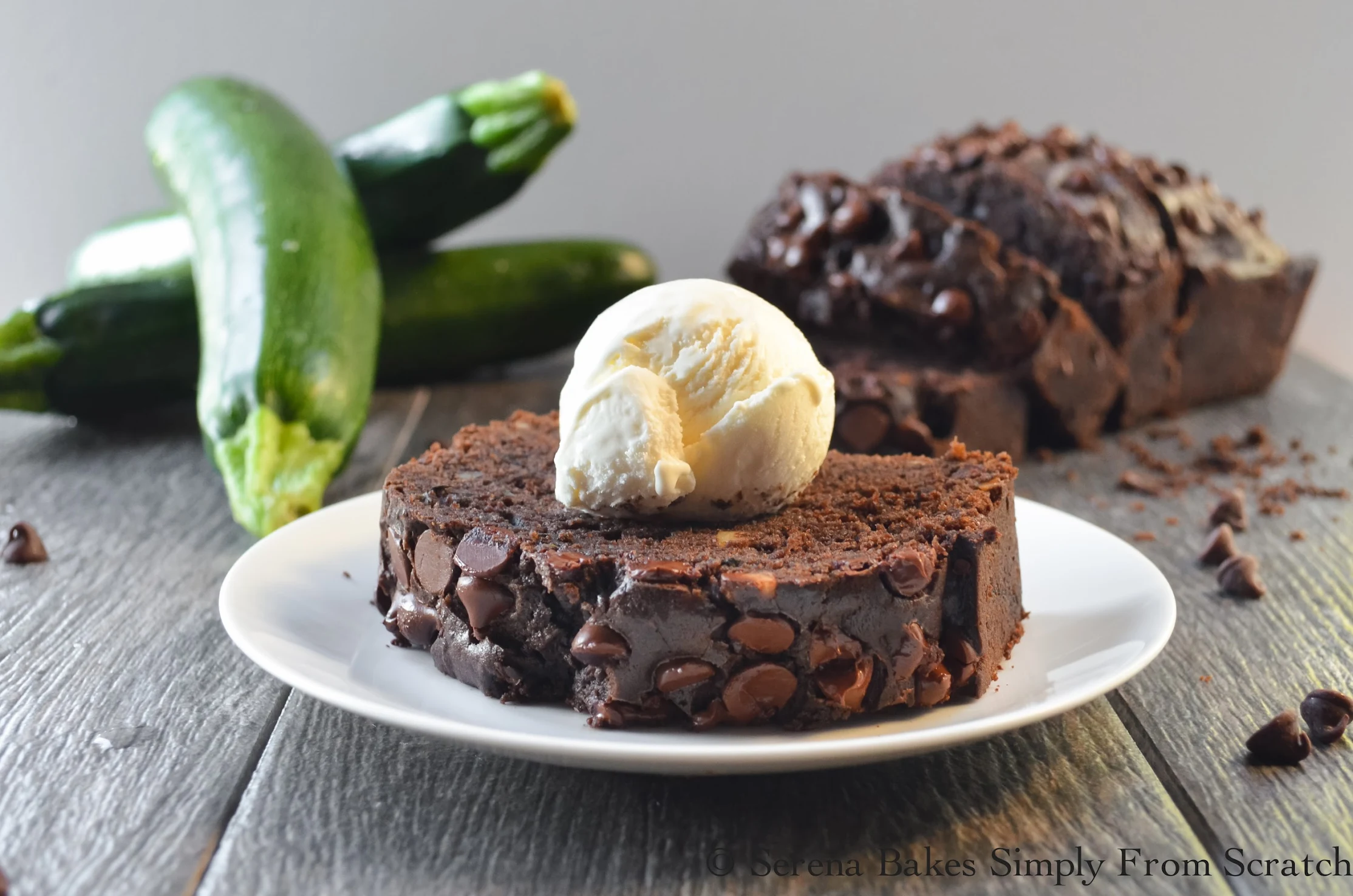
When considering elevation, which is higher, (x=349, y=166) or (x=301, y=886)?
(x=301, y=886)

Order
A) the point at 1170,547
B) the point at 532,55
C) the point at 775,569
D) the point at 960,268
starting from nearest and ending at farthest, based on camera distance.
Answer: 1. the point at 775,569
2. the point at 1170,547
3. the point at 960,268
4. the point at 532,55

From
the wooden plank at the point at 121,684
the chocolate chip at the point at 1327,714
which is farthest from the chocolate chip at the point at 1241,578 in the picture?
the wooden plank at the point at 121,684

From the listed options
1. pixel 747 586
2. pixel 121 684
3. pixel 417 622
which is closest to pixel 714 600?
pixel 747 586

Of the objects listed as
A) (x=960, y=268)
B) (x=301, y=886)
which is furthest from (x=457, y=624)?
(x=960, y=268)

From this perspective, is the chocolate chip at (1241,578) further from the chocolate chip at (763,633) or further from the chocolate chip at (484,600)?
the chocolate chip at (484,600)

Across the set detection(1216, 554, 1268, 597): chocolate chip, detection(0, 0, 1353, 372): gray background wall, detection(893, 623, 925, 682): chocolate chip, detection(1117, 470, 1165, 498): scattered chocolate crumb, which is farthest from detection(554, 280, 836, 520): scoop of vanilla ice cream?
detection(0, 0, 1353, 372): gray background wall

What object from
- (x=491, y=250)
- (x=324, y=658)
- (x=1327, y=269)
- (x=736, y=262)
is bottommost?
(x=1327, y=269)

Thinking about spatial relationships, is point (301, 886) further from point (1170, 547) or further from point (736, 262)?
point (736, 262)
